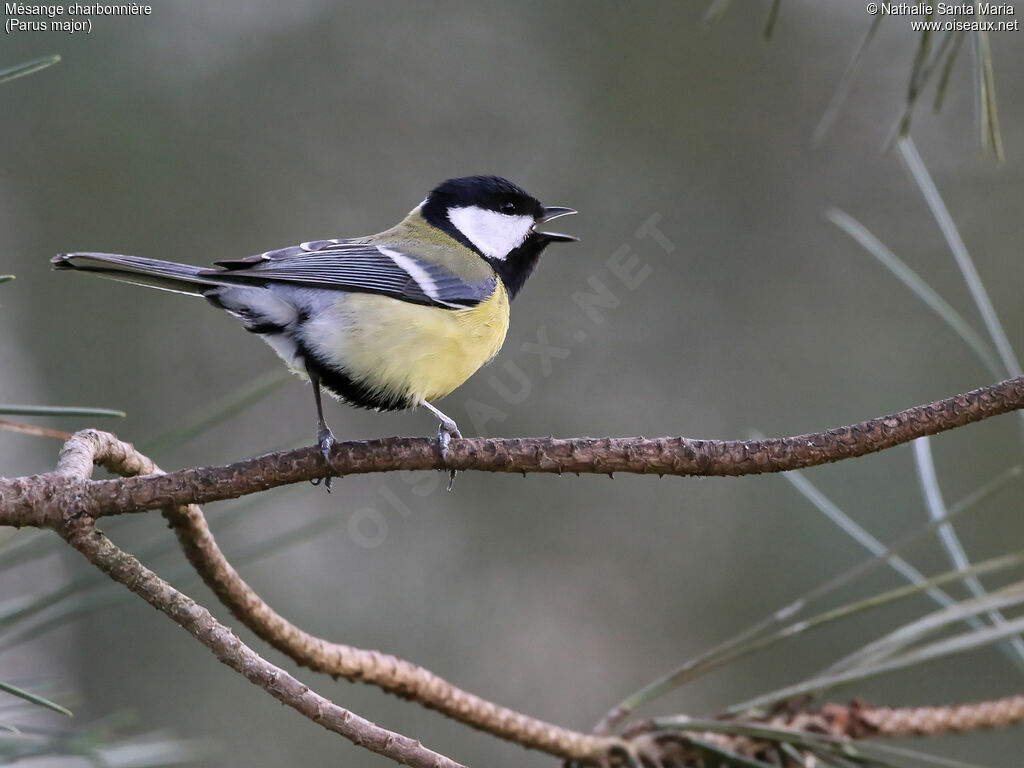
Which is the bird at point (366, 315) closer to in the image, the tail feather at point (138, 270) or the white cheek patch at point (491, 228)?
the tail feather at point (138, 270)

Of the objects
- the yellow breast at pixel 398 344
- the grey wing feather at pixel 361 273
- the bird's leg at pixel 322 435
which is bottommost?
the bird's leg at pixel 322 435

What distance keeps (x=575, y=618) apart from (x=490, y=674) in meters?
0.40

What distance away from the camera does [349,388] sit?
161 cm

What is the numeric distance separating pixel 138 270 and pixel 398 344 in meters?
0.50

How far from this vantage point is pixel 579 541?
12.4ft

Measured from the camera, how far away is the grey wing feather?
5.23 ft

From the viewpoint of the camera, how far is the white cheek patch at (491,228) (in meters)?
2.13

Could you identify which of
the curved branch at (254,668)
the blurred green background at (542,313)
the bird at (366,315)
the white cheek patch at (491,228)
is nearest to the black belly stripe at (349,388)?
the bird at (366,315)

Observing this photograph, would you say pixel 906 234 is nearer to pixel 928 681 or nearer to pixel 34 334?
pixel 928 681

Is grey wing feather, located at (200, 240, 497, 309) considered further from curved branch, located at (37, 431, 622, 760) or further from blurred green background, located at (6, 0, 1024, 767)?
blurred green background, located at (6, 0, 1024, 767)

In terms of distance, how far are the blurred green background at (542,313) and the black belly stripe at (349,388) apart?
1.85 metres

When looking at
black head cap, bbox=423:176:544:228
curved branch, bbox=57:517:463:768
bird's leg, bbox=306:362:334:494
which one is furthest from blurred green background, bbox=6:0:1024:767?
curved branch, bbox=57:517:463:768

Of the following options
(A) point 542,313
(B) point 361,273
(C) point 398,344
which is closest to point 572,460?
(C) point 398,344

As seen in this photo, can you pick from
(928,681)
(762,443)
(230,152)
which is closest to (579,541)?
(928,681)
